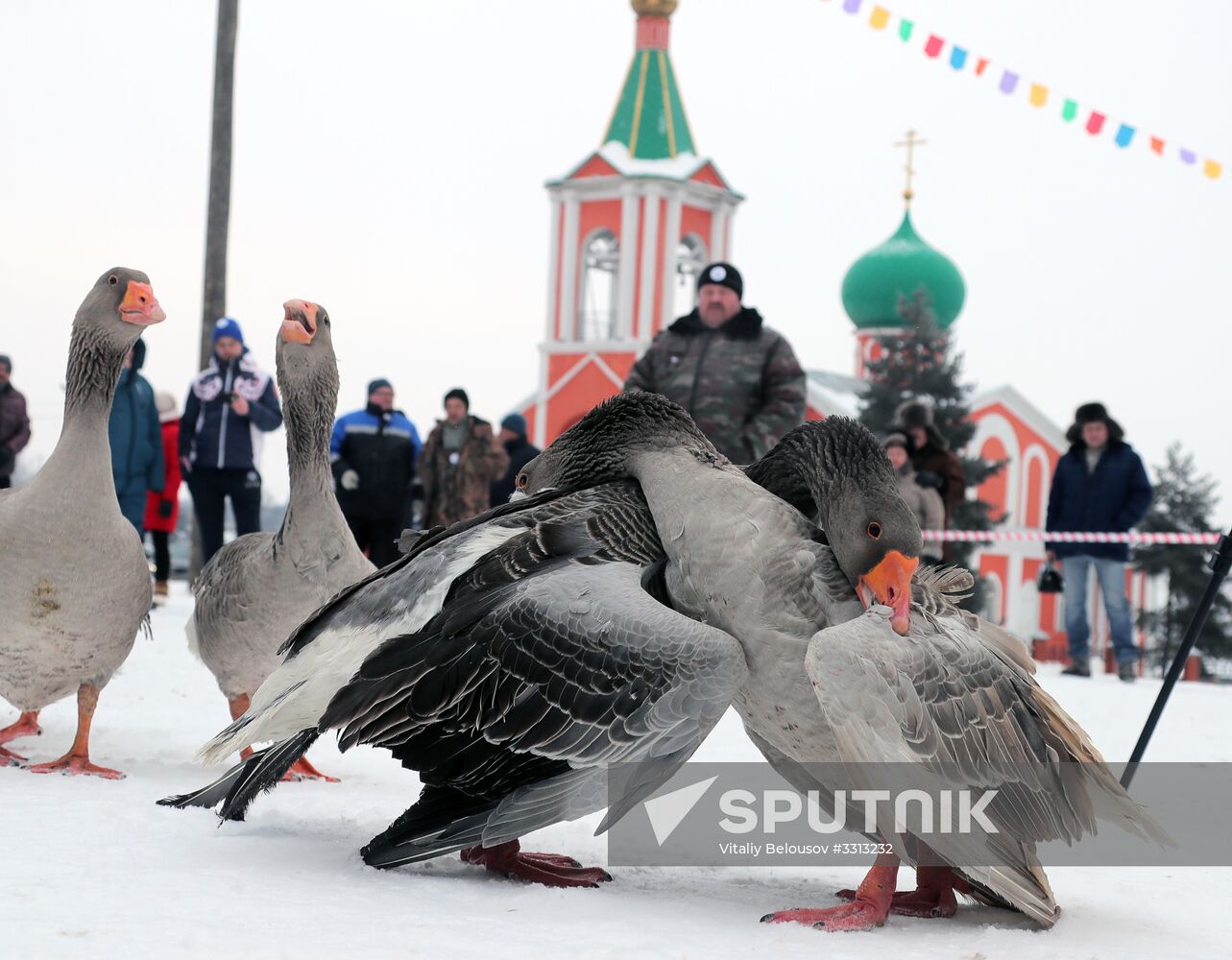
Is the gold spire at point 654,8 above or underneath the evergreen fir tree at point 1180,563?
above

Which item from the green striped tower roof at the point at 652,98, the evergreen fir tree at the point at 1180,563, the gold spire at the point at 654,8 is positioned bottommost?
the evergreen fir tree at the point at 1180,563

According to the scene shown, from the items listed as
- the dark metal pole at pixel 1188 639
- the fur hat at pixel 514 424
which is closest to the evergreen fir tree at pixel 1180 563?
the fur hat at pixel 514 424

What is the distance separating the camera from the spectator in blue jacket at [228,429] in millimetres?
9453

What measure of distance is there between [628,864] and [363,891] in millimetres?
936

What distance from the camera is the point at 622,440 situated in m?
3.86

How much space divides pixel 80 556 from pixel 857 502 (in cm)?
256

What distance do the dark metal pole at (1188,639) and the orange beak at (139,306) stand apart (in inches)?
138

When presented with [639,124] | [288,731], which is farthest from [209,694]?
[639,124]

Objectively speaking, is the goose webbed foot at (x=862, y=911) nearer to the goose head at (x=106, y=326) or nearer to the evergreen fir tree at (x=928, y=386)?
the goose head at (x=106, y=326)

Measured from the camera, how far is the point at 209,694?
6695 mm

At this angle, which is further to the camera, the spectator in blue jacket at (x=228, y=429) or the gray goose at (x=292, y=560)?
the spectator in blue jacket at (x=228, y=429)

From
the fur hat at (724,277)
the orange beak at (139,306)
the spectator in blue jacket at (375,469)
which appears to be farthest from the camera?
the spectator in blue jacket at (375,469)

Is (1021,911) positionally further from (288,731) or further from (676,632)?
(288,731)

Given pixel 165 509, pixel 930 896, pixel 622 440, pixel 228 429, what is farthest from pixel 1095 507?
pixel 930 896
